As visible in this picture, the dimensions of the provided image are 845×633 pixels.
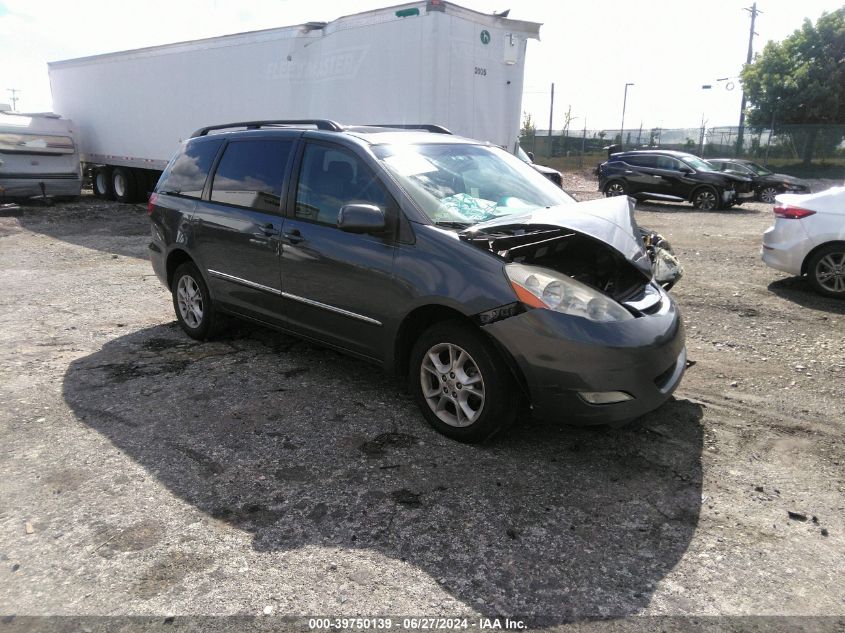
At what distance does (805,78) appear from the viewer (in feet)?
98.9

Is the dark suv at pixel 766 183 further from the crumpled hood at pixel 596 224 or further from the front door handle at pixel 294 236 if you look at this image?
the front door handle at pixel 294 236

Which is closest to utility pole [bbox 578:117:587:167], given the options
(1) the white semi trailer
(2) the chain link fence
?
(2) the chain link fence

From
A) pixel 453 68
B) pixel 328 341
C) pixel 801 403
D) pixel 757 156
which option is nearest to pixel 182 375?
pixel 328 341

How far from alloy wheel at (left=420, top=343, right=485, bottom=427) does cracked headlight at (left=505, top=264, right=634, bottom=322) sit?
50cm

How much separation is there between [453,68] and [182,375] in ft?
21.3

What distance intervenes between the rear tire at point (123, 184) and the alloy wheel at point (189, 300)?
1243 cm

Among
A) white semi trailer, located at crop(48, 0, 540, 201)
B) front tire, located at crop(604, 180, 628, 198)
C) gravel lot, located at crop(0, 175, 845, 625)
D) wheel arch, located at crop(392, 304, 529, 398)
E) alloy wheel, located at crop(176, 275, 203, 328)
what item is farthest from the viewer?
front tire, located at crop(604, 180, 628, 198)

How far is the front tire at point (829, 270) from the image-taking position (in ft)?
21.8

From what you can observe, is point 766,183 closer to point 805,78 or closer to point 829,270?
point 829,270

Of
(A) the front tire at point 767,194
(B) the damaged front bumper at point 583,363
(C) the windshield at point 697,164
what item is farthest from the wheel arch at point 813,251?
(A) the front tire at point 767,194

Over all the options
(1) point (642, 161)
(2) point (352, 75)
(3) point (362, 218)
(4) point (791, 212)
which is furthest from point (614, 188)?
(3) point (362, 218)

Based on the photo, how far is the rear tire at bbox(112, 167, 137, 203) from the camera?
16234mm

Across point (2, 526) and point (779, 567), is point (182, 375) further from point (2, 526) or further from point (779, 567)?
point (779, 567)

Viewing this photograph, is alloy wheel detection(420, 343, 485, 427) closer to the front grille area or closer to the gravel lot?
the gravel lot
